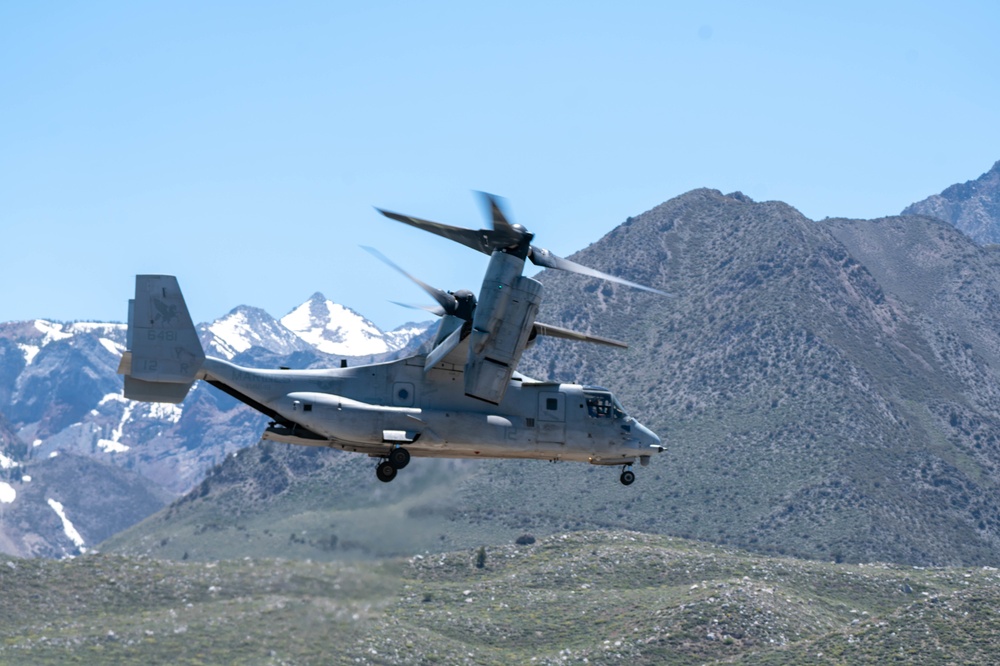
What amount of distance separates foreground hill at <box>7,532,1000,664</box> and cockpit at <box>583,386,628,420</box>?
4053 centimetres

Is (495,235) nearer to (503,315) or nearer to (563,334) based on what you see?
(503,315)

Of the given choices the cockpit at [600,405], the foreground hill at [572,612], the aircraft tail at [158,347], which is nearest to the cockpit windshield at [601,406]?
the cockpit at [600,405]

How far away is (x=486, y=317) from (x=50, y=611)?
107m

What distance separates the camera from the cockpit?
57.5 meters

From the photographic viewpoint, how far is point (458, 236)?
2087 inches

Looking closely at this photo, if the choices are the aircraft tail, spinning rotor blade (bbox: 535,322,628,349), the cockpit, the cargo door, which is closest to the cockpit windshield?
the cockpit

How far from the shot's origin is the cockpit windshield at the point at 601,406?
57500 millimetres

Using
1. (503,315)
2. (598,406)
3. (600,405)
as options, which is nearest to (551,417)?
(598,406)

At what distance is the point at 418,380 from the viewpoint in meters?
54.6

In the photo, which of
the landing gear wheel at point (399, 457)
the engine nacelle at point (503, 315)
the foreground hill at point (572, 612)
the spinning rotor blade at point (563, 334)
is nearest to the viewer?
the engine nacelle at point (503, 315)

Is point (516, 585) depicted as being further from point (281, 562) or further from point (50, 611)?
point (281, 562)

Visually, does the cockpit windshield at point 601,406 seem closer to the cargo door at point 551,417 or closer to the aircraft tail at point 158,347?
the cargo door at point 551,417

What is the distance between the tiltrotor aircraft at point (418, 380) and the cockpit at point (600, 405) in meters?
2.10

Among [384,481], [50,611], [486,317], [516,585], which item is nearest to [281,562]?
[384,481]
